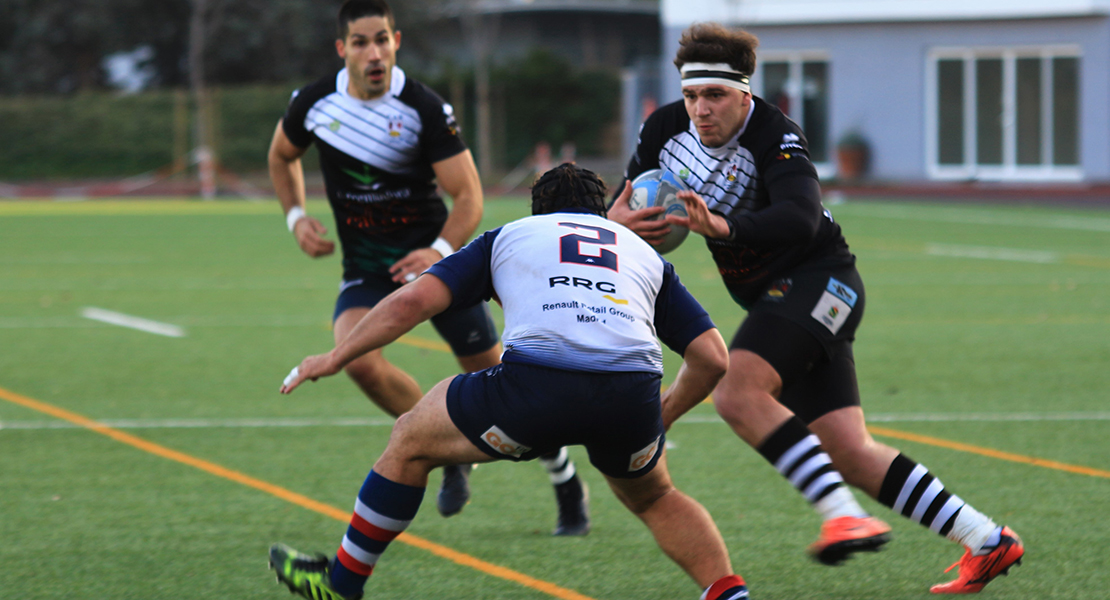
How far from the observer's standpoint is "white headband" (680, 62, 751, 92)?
14.3ft

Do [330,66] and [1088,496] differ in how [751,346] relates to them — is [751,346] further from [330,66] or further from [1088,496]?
[330,66]

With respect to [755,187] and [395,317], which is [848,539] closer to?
[755,187]

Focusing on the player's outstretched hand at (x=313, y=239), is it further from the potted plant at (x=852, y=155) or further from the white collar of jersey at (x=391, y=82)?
the potted plant at (x=852, y=155)

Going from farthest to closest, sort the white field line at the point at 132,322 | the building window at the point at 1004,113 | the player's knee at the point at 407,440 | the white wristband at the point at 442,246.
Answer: the building window at the point at 1004,113 < the white field line at the point at 132,322 < the white wristband at the point at 442,246 < the player's knee at the point at 407,440

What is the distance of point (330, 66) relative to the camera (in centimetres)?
4659

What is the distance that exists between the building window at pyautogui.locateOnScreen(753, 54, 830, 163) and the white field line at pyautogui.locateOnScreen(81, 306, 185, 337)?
2372 cm

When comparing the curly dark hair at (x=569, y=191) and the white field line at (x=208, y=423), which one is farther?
the white field line at (x=208, y=423)

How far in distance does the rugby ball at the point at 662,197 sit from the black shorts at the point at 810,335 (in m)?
0.42

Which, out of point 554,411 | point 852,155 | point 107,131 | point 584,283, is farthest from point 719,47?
point 107,131

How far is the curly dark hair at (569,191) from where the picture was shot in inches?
155

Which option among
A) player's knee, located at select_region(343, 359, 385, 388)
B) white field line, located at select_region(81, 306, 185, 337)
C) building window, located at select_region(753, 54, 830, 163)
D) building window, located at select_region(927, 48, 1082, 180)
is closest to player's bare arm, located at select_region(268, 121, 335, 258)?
player's knee, located at select_region(343, 359, 385, 388)

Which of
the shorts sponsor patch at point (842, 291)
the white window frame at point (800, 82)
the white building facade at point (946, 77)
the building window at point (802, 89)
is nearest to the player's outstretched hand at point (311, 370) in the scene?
the shorts sponsor patch at point (842, 291)

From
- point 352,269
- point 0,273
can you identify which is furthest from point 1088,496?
point 0,273

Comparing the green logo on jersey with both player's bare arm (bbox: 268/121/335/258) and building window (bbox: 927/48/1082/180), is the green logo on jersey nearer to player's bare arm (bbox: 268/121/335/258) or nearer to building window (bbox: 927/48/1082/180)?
player's bare arm (bbox: 268/121/335/258)
